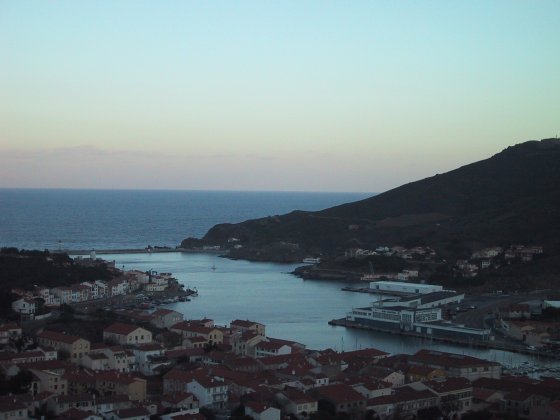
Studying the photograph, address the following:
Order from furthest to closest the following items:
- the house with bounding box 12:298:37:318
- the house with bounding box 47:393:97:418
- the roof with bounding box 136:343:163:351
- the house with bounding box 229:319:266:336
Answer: the house with bounding box 12:298:37:318, the house with bounding box 229:319:266:336, the roof with bounding box 136:343:163:351, the house with bounding box 47:393:97:418

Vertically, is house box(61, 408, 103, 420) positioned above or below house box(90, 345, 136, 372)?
below

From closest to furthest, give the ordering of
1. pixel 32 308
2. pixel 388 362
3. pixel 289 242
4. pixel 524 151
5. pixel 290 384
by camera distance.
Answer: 1. pixel 290 384
2. pixel 388 362
3. pixel 32 308
4. pixel 289 242
5. pixel 524 151

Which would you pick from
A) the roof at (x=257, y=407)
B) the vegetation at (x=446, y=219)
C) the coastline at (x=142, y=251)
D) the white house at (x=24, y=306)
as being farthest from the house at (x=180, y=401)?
the coastline at (x=142, y=251)

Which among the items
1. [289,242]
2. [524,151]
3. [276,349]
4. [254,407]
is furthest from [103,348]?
[524,151]

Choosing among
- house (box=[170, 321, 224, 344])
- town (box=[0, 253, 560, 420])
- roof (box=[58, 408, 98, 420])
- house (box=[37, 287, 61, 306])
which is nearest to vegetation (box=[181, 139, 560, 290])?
house (box=[37, 287, 61, 306])

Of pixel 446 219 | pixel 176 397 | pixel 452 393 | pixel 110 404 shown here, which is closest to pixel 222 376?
pixel 176 397

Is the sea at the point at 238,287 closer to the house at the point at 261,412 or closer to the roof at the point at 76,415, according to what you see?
the house at the point at 261,412

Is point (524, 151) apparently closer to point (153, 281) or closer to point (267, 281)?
point (267, 281)

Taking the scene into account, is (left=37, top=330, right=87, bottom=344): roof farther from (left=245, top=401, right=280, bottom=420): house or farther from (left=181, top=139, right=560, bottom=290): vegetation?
(left=181, top=139, right=560, bottom=290): vegetation
